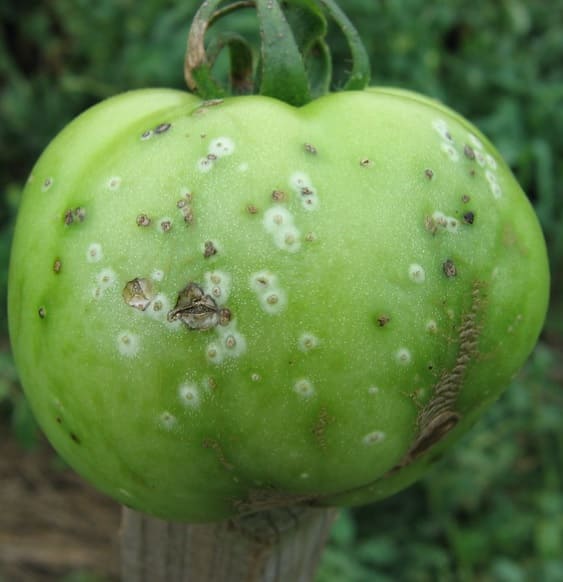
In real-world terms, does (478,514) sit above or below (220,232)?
below

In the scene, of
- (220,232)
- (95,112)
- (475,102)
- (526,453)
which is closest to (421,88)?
(475,102)

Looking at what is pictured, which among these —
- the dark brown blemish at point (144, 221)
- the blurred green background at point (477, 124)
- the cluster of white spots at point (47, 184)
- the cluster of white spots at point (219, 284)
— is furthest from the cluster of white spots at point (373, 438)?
the blurred green background at point (477, 124)

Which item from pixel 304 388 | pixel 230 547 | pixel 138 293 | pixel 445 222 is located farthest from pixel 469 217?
pixel 230 547

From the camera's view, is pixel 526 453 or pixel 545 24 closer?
pixel 526 453

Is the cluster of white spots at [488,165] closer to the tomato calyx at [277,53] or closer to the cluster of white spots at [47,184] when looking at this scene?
the tomato calyx at [277,53]

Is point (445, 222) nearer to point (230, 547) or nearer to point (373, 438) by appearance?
point (373, 438)

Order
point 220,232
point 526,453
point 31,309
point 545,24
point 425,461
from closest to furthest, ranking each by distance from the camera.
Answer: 1. point 220,232
2. point 31,309
3. point 425,461
4. point 526,453
5. point 545,24

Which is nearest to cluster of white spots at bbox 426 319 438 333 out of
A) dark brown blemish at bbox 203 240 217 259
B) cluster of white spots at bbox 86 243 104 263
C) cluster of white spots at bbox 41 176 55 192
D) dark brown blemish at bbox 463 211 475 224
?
dark brown blemish at bbox 463 211 475 224

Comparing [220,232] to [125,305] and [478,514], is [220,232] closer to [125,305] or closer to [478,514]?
[125,305]
